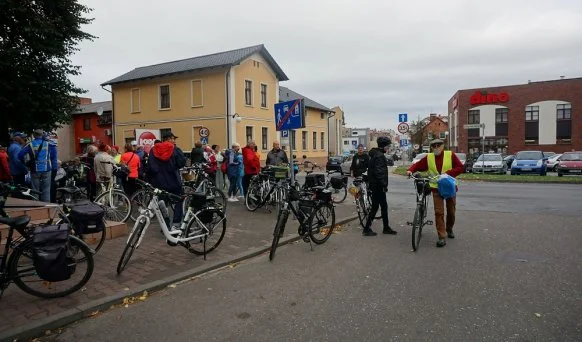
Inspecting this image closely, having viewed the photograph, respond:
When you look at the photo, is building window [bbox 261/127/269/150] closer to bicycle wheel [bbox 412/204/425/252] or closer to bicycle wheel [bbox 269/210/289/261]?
bicycle wheel [bbox 412/204/425/252]

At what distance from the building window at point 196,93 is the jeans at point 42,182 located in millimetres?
23413

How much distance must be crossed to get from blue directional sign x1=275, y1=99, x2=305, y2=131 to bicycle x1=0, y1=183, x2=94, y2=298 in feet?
16.1

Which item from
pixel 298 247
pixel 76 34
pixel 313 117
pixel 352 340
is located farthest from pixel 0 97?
pixel 313 117

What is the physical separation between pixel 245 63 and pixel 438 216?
26.7 meters

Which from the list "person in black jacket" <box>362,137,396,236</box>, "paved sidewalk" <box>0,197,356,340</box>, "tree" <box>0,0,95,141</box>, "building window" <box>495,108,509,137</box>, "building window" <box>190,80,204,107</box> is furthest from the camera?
"building window" <box>495,108,509,137</box>

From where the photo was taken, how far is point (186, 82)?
105 feet

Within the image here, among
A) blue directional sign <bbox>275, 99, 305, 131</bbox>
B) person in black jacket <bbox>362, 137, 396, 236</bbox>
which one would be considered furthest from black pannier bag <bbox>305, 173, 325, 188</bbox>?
person in black jacket <bbox>362, 137, 396, 236</bbox>

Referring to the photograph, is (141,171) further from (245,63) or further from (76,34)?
(245,63)

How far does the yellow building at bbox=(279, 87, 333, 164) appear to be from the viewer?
41.1 meters

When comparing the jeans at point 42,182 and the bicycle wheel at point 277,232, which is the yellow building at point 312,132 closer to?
the jeans at point 42,182

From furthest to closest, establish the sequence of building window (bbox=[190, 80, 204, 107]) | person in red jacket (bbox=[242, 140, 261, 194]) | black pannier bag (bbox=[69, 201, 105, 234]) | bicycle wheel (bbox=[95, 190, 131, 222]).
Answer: building window (bbox=[190, 80, 204, 107]), person in red jacket (bbox=[242, 140, 261, 194]), bicycle wheel (bbox=[95, 190, 131, 222]), black pannier bag (bbox=[69, 201, 105, 234])

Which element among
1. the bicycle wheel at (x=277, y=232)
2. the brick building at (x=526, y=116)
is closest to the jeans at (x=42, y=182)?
the bicycle wheel at (x=277, y=232)

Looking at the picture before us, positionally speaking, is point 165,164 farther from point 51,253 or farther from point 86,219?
point 51,253

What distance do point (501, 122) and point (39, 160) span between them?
55.6m
